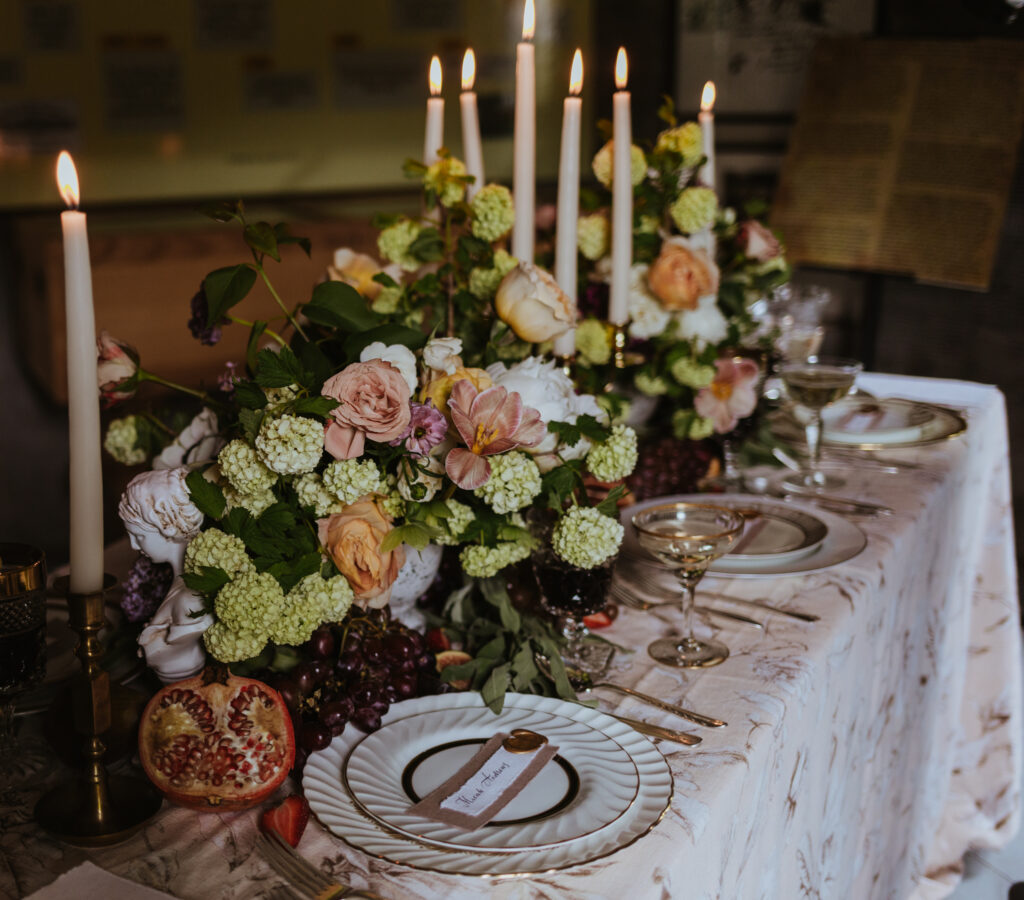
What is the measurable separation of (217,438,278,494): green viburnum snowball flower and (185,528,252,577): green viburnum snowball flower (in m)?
0.04

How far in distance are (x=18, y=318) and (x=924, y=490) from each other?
8.74 ft

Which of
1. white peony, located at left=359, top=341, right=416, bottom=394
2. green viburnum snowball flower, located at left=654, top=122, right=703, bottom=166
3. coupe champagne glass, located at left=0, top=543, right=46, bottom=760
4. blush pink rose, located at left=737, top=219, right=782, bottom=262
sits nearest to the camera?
coupe champagne glass, located at left=0, top=543, right=46, bottom=760

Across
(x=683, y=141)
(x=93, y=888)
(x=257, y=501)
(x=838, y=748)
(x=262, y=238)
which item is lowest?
(x=838, y=748)

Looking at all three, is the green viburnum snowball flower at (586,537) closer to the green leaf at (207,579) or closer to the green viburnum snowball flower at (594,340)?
the green leaf at (207,579)

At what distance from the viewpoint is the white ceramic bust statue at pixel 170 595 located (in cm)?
83

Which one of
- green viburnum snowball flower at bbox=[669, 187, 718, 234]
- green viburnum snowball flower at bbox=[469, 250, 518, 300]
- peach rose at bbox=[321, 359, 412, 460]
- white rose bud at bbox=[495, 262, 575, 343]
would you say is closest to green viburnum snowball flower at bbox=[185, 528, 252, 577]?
peach rose at bbox=[321, 359, 412, 460]

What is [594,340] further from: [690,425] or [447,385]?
[447,385]

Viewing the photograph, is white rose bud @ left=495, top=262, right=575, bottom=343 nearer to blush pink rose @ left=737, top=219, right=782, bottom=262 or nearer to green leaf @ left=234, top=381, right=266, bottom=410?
green leaf @ left=234, top=381, right=266, bottom=410

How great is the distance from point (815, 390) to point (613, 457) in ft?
2.41

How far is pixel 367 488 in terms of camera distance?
83 cm

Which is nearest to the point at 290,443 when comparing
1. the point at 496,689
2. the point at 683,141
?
the point at 496,689

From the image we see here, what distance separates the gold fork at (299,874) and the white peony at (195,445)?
431 mm

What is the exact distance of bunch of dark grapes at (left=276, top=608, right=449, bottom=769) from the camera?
819 mm

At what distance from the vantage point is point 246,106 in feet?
11.6
